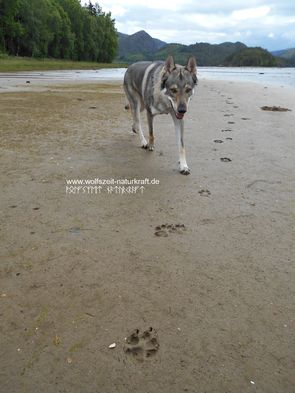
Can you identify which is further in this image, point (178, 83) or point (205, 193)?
point (178, 83)

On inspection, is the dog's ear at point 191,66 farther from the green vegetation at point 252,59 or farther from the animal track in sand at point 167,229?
the green vegetation at point 252,59

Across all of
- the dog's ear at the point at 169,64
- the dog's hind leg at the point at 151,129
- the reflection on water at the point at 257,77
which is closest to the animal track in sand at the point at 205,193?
the dog's hind leg at the point at 151,129

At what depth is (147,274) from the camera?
9.43 ft

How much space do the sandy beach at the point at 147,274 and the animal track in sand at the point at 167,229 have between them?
0.03 feet

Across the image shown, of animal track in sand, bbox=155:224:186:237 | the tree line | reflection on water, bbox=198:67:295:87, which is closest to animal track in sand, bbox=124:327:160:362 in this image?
animal track in sand, bbox=155:224:186:237

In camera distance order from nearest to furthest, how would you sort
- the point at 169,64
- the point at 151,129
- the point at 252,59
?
the point at 169,64 < the point at 151,129 < the point at 252,59

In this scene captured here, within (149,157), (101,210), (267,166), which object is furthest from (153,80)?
(101,210)

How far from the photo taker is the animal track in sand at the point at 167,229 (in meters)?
3.54

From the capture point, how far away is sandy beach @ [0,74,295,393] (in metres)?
2.00

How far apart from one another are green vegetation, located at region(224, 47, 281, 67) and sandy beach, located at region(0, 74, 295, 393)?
640 feet

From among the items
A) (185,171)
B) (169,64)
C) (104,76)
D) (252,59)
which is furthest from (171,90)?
(252,59)

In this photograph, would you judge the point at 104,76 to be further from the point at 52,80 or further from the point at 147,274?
the point at 147,274

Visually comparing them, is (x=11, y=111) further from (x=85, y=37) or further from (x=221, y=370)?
(x=85, y=37)

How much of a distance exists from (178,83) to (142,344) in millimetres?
4252
